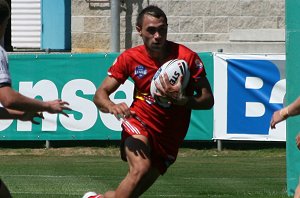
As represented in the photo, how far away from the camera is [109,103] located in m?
9.23

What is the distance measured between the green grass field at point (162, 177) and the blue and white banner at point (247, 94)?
0.41 meters

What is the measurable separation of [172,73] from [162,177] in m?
5.78

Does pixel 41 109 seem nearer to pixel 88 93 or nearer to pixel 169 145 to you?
pixel 169 145

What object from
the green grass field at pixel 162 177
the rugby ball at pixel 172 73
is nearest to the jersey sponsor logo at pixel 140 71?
the rugby ball at pixel 172 73

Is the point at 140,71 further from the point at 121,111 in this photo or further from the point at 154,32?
the point at 121,111

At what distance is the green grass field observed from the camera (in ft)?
42.5

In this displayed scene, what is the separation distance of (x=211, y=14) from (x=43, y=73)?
4.78 meters

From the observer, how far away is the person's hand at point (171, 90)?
905 cm

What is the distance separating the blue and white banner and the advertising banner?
414mm

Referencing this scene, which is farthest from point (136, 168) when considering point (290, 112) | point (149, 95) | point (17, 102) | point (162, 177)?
point (162, 177)

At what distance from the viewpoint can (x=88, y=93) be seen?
727 inches

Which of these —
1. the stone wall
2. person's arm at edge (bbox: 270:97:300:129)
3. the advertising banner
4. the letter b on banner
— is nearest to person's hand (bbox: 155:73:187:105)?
person's arm at edge (bbox: 270:97:300:129)

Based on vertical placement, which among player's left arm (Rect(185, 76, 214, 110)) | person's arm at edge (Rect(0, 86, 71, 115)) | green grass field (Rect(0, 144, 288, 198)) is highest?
person's arm at edge (Rect(0, 86, 71, 115))

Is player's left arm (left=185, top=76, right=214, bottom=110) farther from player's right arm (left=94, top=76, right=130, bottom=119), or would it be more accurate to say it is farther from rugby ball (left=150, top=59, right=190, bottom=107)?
player's right arm (left=94, top=76, right=130, bottom=119)
